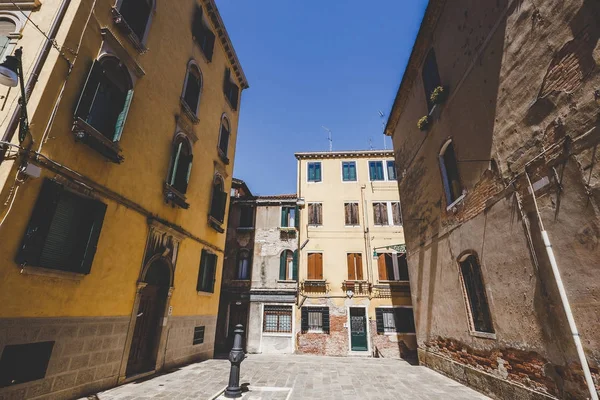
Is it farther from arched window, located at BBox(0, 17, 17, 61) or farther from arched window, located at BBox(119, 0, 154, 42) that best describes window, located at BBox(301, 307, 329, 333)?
arched window, located at BBox(0, 17, 17, 61)

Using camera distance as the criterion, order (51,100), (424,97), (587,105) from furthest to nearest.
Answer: (424,97) → (51,100) → (587,105)

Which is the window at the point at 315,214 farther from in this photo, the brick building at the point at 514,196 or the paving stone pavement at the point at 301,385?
the paving stone pavement at the point at 301,385

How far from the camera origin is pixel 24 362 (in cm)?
420

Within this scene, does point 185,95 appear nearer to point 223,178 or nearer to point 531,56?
point 223,178

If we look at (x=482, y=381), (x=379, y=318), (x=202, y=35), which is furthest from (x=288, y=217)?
(x=482, y=381)

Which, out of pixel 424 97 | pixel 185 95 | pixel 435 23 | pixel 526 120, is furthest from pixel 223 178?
pixel 526 120

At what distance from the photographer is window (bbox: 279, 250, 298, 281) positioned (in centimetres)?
1670

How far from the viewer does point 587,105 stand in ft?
12.6

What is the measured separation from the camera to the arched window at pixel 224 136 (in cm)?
1239

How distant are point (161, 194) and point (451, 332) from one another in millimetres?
8910

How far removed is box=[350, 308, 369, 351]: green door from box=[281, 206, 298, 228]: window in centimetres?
631

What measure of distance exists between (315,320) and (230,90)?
13.4 meters

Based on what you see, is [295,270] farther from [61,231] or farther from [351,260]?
[61,231]

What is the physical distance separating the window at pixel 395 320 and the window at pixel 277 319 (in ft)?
16.6
